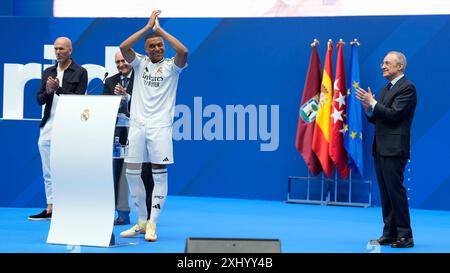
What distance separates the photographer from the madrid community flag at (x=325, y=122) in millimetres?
9461

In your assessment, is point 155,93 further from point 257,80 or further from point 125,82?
point 257,80

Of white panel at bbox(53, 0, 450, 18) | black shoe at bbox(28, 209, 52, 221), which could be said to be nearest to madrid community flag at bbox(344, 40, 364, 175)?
white panel at bbox(53, 0, 450, 18)

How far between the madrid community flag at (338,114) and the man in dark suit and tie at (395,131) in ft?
9.60

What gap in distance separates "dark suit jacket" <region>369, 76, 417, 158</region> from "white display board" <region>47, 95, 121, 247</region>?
6.96 ft

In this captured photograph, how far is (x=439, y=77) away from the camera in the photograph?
9.29 metres

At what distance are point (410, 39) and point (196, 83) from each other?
107 inches

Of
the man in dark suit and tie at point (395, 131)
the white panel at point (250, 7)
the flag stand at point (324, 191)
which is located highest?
the white panel at point (250, 7)

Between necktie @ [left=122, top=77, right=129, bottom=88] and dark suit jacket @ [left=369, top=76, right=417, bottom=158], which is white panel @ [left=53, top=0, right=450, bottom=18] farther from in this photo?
dark suit jacket @ [left=369, top=76, right=417, bottom=158]

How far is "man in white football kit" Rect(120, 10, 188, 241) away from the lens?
6469mm

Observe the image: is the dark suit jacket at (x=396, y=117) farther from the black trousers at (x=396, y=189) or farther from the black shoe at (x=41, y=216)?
the black shoe at (x=41, y=216)

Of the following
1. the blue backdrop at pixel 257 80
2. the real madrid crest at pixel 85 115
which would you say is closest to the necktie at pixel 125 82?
the real madrid crest at pixel 85 115

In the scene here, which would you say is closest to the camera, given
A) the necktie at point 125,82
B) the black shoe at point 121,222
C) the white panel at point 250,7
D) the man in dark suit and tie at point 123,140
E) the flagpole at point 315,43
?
the man in dark suit and tie at point 123,140

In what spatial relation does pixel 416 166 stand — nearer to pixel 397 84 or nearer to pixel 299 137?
pixel 299 137
